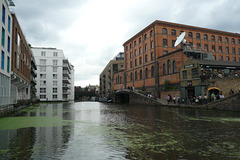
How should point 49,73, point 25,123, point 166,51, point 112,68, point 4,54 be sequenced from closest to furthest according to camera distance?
point 25,123 < point 4,54 < point 166,51 < point 49,73 < point 112,68

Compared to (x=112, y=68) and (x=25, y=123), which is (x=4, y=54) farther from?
(x=112, y=68)

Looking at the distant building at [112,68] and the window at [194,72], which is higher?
the distant building at [112,68]

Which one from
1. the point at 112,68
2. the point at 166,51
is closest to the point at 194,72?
the point at 166,51

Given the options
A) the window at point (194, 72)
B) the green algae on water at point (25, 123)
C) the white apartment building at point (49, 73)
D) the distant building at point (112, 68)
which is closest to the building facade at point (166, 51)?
the window at point (194, 72)

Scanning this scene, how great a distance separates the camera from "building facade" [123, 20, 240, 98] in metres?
38.2

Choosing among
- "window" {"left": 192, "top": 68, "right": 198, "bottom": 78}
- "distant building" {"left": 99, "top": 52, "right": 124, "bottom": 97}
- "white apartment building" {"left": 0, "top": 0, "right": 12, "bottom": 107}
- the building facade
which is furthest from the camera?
"distant building" {"left": 99, "top": 52, "right": 124, "bottom": 97}

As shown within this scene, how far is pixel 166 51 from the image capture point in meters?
44.7

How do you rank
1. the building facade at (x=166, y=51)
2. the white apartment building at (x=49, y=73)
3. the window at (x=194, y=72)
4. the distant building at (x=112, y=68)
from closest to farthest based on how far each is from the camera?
the window at (x=194, y=72), the building facade at (x=166, y=51), the white apartment building at (x=49, y=73), the distant building at (x=112, y=68)

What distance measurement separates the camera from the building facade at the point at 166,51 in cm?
3816

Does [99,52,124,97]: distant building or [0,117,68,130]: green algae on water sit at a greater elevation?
[99,52,124,97]: distant building

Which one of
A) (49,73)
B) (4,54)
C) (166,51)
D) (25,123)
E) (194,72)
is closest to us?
(25,123)

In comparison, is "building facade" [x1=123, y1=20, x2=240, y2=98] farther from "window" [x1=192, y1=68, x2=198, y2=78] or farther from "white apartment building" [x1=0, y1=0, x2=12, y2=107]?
"white apartment building" [x1=0, y1=0, x2=12, y2=107]

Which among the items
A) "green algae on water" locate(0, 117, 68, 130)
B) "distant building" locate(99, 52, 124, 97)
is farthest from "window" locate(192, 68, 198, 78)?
"distant building" locate(99, 52, 124, 97)

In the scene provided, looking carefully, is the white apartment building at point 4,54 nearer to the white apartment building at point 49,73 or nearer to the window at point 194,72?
the window at point 194,72
